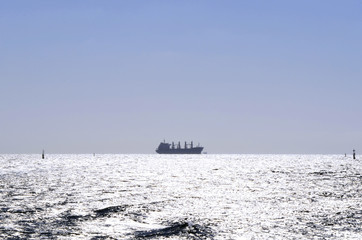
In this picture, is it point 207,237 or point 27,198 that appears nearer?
point 207,237

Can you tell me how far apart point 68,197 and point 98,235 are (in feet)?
58.2

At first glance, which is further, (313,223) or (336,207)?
(336,207)

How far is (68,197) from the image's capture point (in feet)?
124

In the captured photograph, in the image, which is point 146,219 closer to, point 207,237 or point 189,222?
point 189,222

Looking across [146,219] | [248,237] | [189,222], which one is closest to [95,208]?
[146,219]

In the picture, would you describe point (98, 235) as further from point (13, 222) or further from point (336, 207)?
point (336, 207)

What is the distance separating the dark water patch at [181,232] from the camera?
21.1m

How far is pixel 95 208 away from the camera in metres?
30.3

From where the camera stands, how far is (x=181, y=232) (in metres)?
22.1

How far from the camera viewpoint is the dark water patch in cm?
2114

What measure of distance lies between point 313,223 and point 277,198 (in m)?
13.6

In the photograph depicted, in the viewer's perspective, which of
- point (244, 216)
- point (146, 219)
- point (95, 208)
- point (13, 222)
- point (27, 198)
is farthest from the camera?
point (27, 198)

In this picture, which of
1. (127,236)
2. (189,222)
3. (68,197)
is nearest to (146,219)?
(189,222)

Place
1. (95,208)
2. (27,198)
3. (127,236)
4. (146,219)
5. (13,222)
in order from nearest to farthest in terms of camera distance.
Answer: (127,236) → (13,222) → (146,219) → (95,208) → (27,198)
